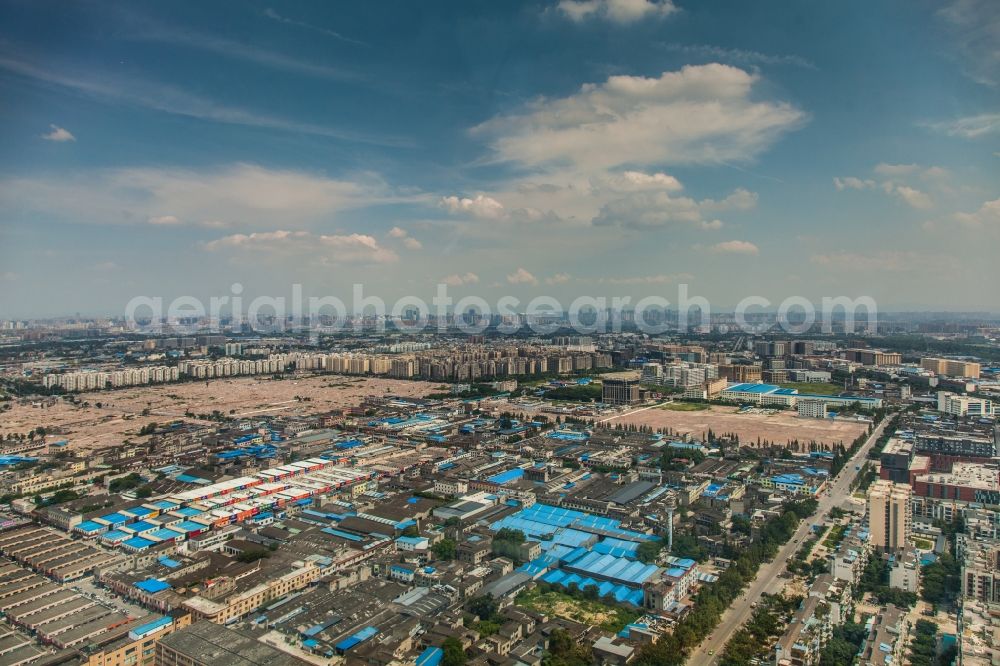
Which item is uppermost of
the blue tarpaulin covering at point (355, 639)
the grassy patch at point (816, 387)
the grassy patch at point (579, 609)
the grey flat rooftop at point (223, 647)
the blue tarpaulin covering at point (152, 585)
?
the grassy patch at point (816, 387)

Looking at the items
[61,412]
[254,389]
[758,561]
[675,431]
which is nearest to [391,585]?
[758,561]

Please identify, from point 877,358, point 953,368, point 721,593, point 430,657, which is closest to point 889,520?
point 721,593

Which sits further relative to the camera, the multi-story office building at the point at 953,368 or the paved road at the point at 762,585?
the multi-story office building at the point at 953,368

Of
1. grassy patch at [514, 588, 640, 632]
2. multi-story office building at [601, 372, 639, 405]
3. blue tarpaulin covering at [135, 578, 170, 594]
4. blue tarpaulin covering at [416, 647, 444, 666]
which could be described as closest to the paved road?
grassy patch at [514, 588, 640, 632]

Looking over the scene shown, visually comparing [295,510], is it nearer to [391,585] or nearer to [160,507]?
[160,507]

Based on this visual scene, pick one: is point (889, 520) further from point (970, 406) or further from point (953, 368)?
point (953, 368)

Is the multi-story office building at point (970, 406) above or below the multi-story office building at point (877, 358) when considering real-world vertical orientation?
below

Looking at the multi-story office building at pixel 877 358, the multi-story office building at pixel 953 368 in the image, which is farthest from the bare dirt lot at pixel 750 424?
the multi-story office building at pixel 877 358

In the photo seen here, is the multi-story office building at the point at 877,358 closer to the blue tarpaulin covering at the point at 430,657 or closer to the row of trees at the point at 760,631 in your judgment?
the row of trees at the point at 760,631
